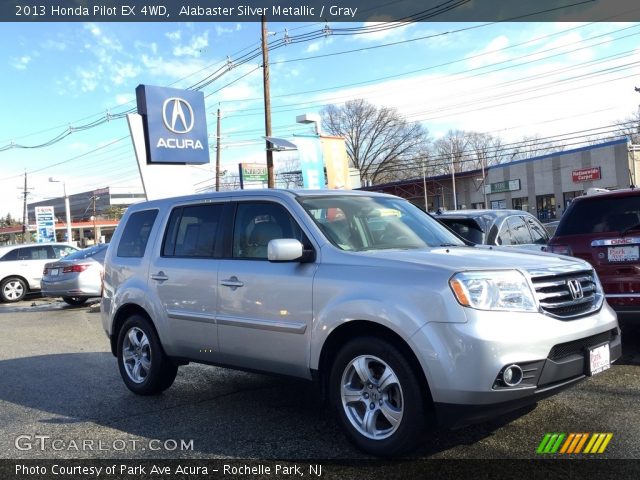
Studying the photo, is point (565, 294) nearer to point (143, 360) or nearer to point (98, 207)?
point (143, 360)

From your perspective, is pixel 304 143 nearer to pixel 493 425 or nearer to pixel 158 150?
pixel 158 150

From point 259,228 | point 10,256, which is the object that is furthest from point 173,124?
point 259,228

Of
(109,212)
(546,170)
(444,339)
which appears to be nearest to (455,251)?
(444,339)

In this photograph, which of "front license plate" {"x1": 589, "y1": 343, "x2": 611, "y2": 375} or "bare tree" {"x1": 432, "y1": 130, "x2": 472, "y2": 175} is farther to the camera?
"bare tree" {"x1": 432, "y1": 130, "x2": 472, "y2": 175}

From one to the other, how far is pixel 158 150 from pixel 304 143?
15.5 ft

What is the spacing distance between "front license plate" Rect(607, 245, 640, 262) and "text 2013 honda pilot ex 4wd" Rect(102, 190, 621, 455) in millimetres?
2137

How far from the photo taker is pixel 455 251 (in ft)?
14.1

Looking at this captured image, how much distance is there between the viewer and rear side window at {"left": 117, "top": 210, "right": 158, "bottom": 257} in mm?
5949

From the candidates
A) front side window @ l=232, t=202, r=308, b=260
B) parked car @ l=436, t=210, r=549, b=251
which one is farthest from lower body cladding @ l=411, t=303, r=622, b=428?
parked car @ l=436, t=210, r=549, b=251

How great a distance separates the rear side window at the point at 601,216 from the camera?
6.39 m

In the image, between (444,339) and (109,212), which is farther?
(109,212)

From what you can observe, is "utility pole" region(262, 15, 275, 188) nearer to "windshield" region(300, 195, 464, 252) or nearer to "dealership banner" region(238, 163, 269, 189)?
"dealership banner" region(238, 163, 269, 189)

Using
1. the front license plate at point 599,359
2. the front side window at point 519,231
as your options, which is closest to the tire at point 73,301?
the front side window at point 519,231

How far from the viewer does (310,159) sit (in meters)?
19.3
